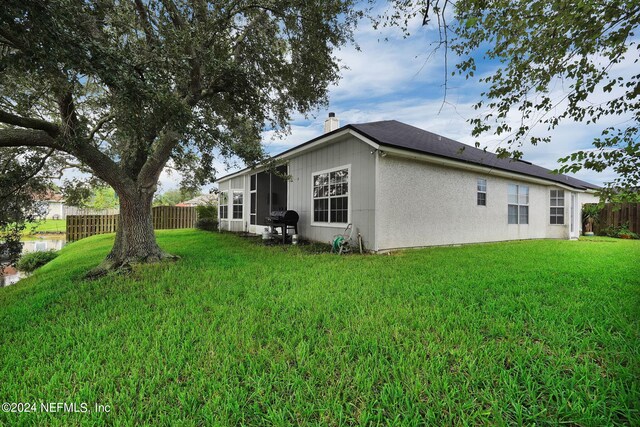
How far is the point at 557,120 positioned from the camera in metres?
4.71

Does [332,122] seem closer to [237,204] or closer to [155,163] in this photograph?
[155,163]

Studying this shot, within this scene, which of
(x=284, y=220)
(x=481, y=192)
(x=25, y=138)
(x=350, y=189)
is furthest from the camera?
(x=481, y=192)

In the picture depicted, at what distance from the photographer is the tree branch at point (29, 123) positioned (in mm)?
4331

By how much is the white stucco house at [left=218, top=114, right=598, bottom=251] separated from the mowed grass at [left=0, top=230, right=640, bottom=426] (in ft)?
10.8

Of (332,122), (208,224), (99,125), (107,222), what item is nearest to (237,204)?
(208,224)

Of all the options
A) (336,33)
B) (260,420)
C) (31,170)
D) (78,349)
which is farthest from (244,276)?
(336,33)

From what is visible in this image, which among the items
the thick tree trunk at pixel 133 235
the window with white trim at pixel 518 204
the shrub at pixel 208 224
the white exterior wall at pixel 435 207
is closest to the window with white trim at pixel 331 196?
the white exterior wall at pixel 435 207

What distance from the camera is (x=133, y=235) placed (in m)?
6.39

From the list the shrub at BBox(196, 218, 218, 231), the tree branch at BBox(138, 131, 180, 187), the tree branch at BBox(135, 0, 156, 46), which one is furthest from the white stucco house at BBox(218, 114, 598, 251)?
the shrub at BBox(196, 218, 218, 231)

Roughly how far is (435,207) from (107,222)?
1861 cm

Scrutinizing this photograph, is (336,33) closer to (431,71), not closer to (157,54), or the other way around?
(431,71)

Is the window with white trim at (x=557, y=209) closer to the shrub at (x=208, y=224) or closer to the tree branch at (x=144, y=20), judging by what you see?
the tree branch at (x=144, y=20)

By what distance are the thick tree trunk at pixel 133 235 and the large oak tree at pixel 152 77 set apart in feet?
0.08

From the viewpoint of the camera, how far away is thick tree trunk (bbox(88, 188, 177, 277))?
6.28 meters
